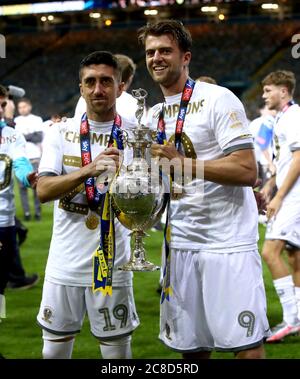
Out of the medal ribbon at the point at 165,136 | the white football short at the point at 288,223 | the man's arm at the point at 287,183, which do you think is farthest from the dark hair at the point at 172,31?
the white football short at the point at 288,223

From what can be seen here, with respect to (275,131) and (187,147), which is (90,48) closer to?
(275,131)

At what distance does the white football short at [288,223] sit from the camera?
15.9 ft

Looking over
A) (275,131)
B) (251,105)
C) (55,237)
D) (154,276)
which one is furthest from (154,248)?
(251,105)

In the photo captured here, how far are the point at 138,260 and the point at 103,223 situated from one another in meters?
0.23

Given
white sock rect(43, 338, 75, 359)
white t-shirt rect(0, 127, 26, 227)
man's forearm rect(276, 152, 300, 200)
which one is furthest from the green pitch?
white sock rect(43, 338, 75, 359)

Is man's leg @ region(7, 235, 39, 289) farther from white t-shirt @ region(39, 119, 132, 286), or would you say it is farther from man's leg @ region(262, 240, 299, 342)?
white t-shirt @ region(39, 119, 132, 286)

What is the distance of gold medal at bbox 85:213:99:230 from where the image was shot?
10.4ft

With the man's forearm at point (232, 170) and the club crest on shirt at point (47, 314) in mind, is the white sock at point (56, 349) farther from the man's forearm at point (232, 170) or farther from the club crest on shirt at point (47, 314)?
the man's forearm at point (232, 170)

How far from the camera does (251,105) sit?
23328 mm

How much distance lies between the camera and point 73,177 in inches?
115

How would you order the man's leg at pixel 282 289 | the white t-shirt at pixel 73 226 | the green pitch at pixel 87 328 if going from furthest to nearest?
the man's leg at pixel 282 289 < the green pitch at pixel 87 328 < the white t-shirt at pixel 73 226

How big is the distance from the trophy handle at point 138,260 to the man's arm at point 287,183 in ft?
6.14

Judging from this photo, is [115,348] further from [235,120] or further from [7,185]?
[7,185]

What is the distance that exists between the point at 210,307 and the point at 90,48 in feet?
83.6
